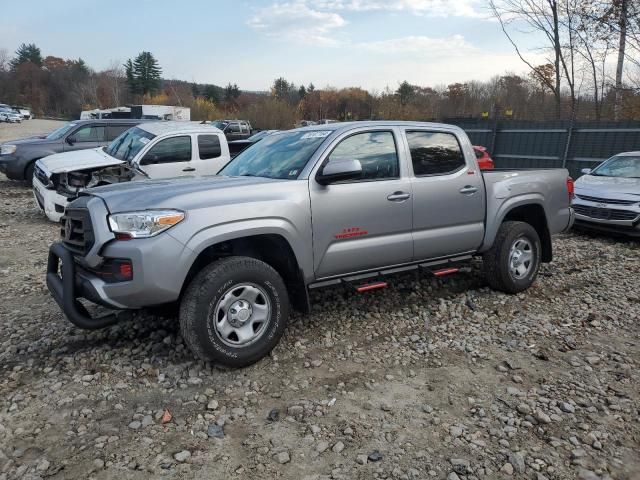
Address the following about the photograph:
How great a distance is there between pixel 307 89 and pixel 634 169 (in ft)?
327

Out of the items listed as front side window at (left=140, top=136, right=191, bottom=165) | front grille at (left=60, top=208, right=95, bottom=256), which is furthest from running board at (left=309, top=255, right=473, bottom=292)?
front side window at (left=140, top=136, right=191, bottom=165)

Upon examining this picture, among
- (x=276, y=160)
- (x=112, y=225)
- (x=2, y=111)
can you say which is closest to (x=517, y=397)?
(x=276, y=160)

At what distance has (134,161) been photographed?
8625 mm

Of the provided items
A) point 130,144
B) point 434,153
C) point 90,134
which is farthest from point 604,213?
point 90,134

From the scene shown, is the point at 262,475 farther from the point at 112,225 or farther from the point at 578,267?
the point at 578,267

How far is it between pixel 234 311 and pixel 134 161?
6.08m

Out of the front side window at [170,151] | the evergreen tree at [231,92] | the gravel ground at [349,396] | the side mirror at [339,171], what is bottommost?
the gravel ground at [349,396]

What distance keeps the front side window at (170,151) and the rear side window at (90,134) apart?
13.5 feet

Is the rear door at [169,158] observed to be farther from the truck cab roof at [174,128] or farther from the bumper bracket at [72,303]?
the bumper bracket at [72,303]

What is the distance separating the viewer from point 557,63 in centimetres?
2100

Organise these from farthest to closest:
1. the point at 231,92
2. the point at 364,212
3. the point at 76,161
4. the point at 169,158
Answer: the point at 231,92 → the point at 169,158 → the point at 76,161 → the point at 364,212

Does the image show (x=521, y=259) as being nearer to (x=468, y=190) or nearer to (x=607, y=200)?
(x=468, y=190)

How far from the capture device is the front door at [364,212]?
154 inches

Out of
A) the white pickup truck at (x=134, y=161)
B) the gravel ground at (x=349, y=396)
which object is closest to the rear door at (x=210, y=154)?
the white pickup truck at (x=134, y=161)
